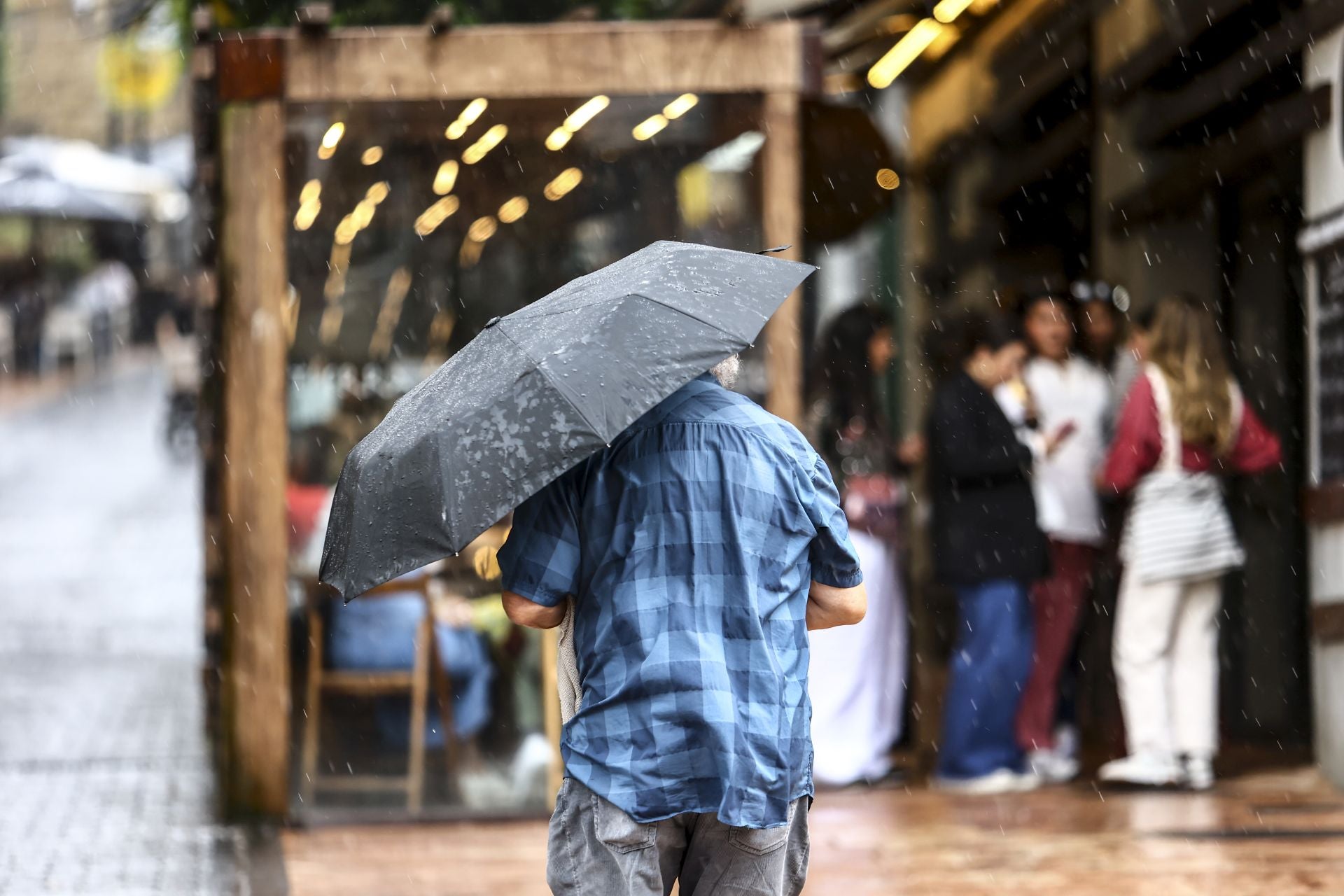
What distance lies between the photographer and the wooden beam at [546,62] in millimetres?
7227

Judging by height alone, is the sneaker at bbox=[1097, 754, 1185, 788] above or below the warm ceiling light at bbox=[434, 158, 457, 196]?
below

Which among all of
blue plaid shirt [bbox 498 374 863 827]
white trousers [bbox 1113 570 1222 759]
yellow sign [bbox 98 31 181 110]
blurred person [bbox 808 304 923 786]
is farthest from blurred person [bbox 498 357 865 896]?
yellow sign [bbox 98 31 181 110]

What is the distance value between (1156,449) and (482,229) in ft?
11.0

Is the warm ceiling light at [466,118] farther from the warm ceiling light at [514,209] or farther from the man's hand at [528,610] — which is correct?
the man's hand at [528,610]

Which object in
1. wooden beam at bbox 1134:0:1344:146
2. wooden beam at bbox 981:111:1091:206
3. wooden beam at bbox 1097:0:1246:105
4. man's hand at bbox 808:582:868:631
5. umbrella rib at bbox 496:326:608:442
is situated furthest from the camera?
wooden beam at bbox 981:111:1091:206

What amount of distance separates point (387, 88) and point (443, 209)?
148 cm

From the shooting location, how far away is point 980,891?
6.11 meters

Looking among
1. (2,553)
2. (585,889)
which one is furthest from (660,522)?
(2,553)

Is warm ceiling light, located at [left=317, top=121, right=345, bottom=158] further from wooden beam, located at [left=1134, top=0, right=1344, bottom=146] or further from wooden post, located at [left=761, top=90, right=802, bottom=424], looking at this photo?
wooden beam, located at [left=1134, top=0, right=1344, bottom=146]

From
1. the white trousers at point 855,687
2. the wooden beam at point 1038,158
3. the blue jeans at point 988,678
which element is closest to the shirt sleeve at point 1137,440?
the blue jeans at point 988,678

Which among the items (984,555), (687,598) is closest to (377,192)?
(984,555)

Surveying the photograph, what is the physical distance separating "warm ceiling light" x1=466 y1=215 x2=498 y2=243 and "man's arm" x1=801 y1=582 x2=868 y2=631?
5487 mm

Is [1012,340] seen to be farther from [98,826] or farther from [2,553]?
[2,553]

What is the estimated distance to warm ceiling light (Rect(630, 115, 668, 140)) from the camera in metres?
7.78
